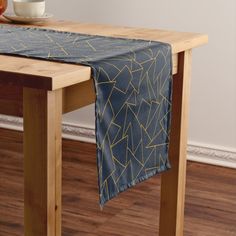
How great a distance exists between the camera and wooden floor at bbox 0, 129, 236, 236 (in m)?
2.50

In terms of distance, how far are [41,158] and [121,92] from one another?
283 millimetres

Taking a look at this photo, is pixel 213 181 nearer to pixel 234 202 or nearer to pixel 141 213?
pixel 234 202

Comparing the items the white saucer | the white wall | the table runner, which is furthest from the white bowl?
the white wall

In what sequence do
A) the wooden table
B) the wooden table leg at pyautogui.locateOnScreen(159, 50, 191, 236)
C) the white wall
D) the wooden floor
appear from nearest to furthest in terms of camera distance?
the wooden table
the wooden table leg at pyautogui.locateOnScreen(159, 50, 191, 236)
the wooden floor
the white wall

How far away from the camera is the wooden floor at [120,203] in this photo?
8.20 ft

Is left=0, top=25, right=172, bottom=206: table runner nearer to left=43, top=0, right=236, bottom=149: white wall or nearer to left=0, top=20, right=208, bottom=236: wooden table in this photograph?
left=0, top=20, right=208, bottom=236: wooden table

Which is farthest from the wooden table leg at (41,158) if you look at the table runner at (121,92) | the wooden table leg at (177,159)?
the wooden table leg at (177,159)

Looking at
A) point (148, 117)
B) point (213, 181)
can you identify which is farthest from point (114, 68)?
point (213, 181)

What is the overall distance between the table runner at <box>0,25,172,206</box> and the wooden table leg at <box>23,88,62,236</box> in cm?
12

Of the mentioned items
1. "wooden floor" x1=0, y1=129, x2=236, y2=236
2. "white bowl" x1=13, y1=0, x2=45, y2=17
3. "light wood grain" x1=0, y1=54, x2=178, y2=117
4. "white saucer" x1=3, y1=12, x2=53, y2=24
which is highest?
"white bowl" x1=13, y1=0, x2=45, y2=17

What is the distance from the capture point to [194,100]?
323cm

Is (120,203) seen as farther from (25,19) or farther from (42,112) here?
(42,112)

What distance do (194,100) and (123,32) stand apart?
3.97 ft

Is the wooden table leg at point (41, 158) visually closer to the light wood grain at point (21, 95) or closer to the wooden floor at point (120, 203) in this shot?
the light wood grain at point (21, 95)
